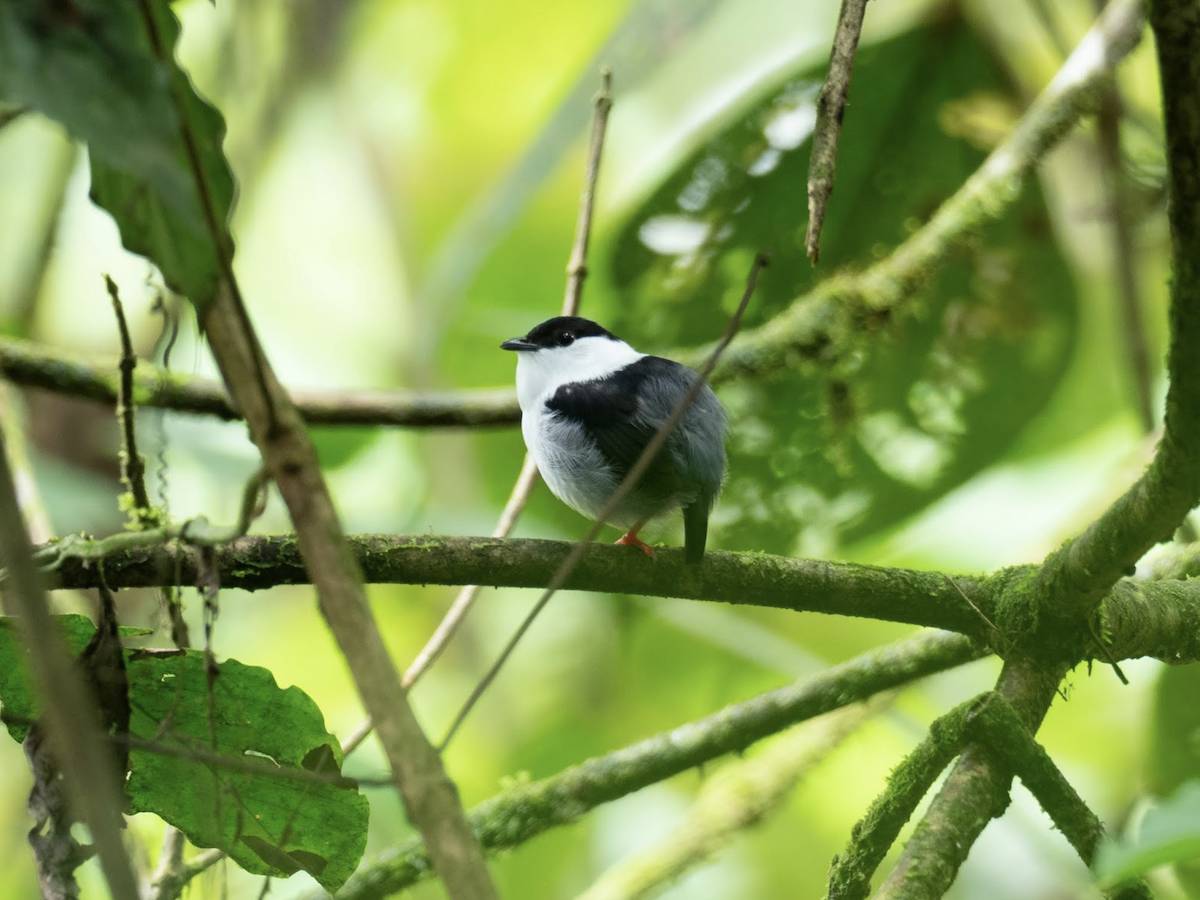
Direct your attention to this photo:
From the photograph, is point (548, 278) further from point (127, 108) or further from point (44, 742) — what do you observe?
point (127, 108)

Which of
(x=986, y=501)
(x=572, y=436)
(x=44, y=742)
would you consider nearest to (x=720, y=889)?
(x=986, y=501)

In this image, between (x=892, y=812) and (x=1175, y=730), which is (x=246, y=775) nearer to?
(x=892, y=812)

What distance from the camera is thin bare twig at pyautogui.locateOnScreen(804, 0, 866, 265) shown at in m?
1.30

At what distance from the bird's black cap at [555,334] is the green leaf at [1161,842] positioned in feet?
8.93

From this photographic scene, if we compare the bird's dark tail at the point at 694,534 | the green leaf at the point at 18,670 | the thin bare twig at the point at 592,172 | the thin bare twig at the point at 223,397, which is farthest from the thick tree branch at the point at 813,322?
the green leaf at the point at 18,670

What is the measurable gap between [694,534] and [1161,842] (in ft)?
5.04

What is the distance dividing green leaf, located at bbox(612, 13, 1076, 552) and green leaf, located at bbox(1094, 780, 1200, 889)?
118 inches

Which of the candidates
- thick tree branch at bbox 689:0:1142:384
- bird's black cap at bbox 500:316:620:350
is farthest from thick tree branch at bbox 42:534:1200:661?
thick tree branch at bbox 689:0:1142:384

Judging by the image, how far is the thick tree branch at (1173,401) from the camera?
108cm

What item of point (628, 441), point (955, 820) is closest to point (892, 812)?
point (955, 820)

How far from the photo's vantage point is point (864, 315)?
3.98 m

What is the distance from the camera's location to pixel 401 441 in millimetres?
5953

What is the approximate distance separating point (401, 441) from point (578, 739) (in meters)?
2.42

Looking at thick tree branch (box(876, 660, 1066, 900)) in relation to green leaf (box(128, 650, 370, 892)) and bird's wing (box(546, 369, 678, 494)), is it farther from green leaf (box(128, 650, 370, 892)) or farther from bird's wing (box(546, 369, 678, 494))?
bird's wing (box(546, 369, 678, 494))
